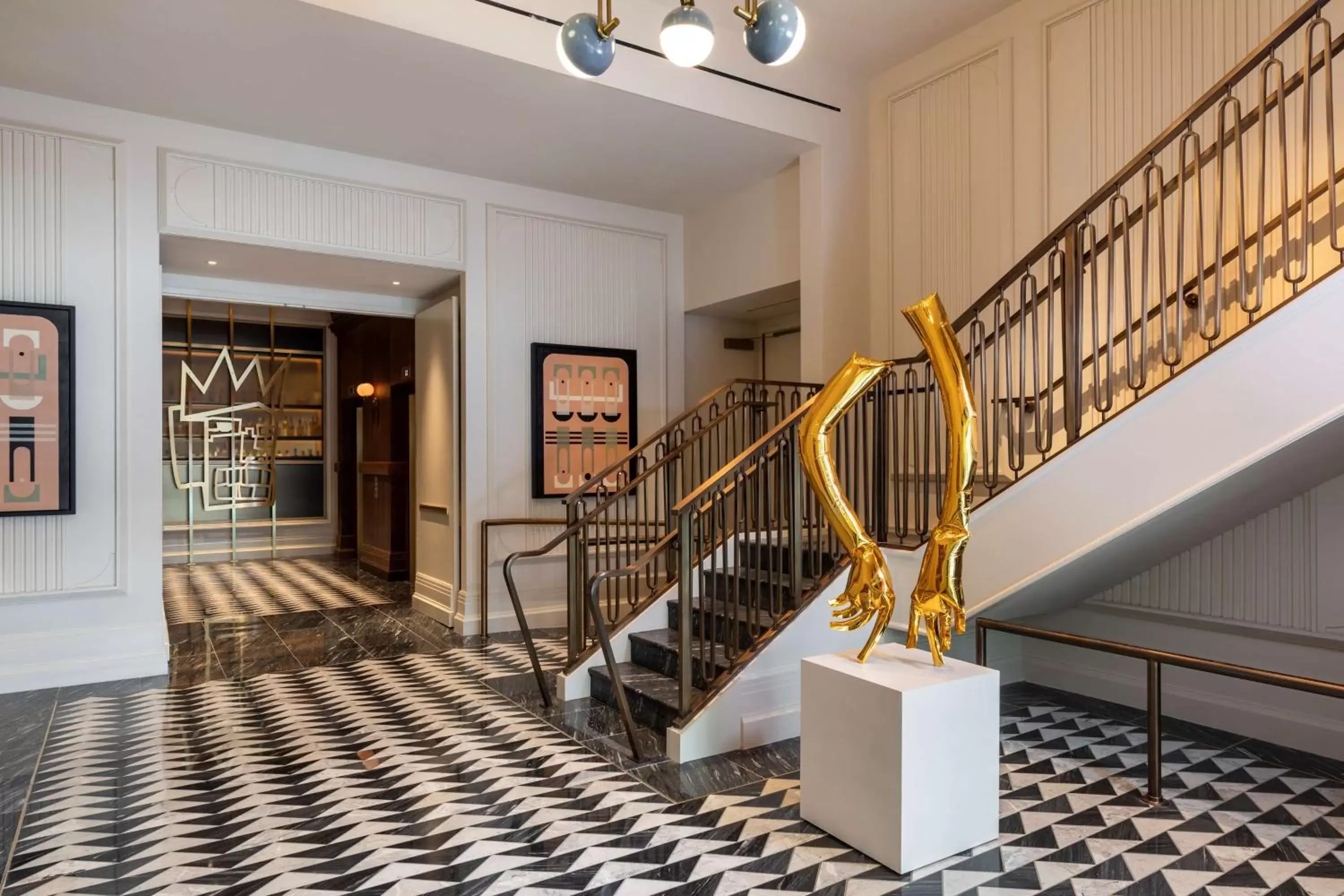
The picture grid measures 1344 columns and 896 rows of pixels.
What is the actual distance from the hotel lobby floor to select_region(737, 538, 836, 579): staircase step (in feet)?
3.28

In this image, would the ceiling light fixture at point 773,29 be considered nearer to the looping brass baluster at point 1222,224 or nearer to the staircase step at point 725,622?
the looping brass baluster at point 1222,224

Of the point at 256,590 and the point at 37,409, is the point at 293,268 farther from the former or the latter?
the point at 256,590

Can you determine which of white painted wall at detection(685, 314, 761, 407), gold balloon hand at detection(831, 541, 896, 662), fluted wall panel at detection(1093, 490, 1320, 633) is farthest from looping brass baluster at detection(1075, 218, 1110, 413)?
white painted wall at detection(685, 314, 761, 407)

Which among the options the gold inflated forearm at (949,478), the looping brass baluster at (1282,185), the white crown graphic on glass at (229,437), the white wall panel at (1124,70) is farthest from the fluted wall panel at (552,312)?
the looping brass baluster at (1282,185)

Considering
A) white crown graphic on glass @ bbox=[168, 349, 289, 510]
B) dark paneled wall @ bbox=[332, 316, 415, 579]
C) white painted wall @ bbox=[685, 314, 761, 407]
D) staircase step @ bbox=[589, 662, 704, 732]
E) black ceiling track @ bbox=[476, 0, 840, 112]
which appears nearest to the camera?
staircase step @ bbox=[589, 662, 704, 732]

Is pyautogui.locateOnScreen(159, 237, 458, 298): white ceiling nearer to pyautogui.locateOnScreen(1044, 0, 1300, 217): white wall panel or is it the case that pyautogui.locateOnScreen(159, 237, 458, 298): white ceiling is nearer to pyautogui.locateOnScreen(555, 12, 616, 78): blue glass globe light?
pyautogui.locateOnScreen(555, 12, 616, 78): blue glass globe light

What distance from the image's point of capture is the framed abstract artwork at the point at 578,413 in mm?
7102

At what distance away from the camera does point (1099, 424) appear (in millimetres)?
3482

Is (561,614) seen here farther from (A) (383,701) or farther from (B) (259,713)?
(B) (259,713)

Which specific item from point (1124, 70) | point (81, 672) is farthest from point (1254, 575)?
point (81, 672)

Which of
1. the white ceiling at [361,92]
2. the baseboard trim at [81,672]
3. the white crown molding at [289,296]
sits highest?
the white ceiling at [361,92]

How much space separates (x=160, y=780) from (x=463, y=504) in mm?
3423

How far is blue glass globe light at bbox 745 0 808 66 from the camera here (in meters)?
2.88

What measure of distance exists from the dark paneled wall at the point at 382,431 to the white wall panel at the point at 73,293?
3.11m
